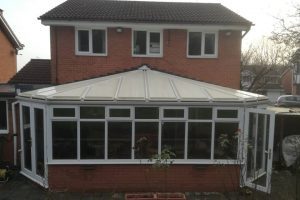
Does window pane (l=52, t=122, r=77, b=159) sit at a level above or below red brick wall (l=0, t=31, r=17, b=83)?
below

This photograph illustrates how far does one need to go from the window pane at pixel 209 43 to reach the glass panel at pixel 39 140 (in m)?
7.38

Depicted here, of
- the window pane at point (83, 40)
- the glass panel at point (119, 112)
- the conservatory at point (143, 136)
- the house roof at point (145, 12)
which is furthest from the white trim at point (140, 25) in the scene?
the glass panel at point (119, 112)

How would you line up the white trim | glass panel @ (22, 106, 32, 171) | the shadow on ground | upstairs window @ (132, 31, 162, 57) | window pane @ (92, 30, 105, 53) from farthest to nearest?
upstairs window @ (132, 31, 162, 57) < window pane @ (92, 30, 105, 53) < the white trim < glass panel @ (22, 106, 32, 171) < the shadow on ground

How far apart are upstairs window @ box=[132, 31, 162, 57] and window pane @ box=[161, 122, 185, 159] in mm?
4252

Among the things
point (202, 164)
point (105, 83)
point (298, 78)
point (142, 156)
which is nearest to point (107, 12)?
point (105, 83)

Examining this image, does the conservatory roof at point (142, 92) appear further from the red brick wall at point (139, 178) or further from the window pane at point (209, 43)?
the window pane at point (209, 43)

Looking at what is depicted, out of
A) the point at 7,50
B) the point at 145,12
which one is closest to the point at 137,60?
the point at 145,12

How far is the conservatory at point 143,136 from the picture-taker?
970 centimetres

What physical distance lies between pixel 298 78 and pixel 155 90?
40167 mm

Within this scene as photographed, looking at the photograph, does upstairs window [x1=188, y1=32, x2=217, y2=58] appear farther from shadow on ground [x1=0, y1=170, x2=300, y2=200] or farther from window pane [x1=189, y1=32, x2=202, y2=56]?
shadow on ground [x1=0, y1=170, x2=300, y2=200]

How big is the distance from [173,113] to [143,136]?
49.1 inches

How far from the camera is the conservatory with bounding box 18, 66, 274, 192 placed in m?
9.70

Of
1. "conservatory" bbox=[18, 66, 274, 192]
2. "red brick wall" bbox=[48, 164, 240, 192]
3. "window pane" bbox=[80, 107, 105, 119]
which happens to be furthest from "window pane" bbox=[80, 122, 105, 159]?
"red brick wall" bbox=[48, 164, 240, 192]

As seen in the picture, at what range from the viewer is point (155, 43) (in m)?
13.2
